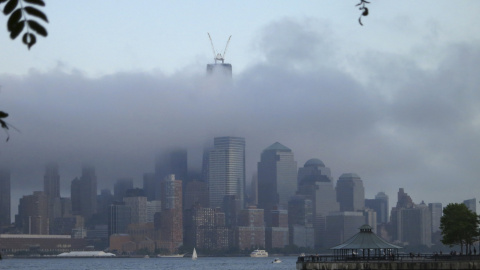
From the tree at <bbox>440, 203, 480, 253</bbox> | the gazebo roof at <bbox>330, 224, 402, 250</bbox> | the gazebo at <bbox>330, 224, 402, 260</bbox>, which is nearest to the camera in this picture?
the gazebo at <bbox>330, 224, 402, 260</bbox>

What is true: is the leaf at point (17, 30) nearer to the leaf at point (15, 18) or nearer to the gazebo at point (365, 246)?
the leaf at point (15, 18)

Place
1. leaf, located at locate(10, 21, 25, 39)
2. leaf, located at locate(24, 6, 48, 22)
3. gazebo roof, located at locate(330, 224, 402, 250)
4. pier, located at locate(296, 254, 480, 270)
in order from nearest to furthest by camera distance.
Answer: leaf, located at locate(24, 6, 48, 22) < leaf, located at locate(10, 21, 25, 39) < pier, located at locate(296, 254, 480, 270) < gazebo roof, located at locate(330, 224, 402, 250)

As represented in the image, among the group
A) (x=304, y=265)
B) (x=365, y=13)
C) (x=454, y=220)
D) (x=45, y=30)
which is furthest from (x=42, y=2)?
(x=454, y=220)

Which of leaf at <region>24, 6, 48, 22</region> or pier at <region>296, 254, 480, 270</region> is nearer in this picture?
leaf at <region>24, 6, 48, 22</region>

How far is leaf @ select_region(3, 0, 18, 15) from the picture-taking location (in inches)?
340

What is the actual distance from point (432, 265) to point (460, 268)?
232 cm

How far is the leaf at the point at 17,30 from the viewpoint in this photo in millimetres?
8575

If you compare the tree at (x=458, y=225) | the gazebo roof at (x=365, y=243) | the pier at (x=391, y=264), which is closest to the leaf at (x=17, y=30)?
the pier at (x=391, y=264)

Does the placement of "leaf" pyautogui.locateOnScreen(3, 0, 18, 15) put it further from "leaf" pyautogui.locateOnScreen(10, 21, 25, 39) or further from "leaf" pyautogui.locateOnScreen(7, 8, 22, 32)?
"leaf" pyautogui.locateOnScreen(10, 21, 25, 39)

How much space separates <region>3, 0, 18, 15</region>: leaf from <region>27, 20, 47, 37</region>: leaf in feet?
0.59

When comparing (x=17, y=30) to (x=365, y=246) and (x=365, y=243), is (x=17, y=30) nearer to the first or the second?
(x=365, y=246)

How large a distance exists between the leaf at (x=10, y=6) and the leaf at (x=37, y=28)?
180 millimetres

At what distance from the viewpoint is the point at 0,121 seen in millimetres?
8844

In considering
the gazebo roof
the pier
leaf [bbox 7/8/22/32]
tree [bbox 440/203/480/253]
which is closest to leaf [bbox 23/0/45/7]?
leaf [bbox 7/8/22/32]
